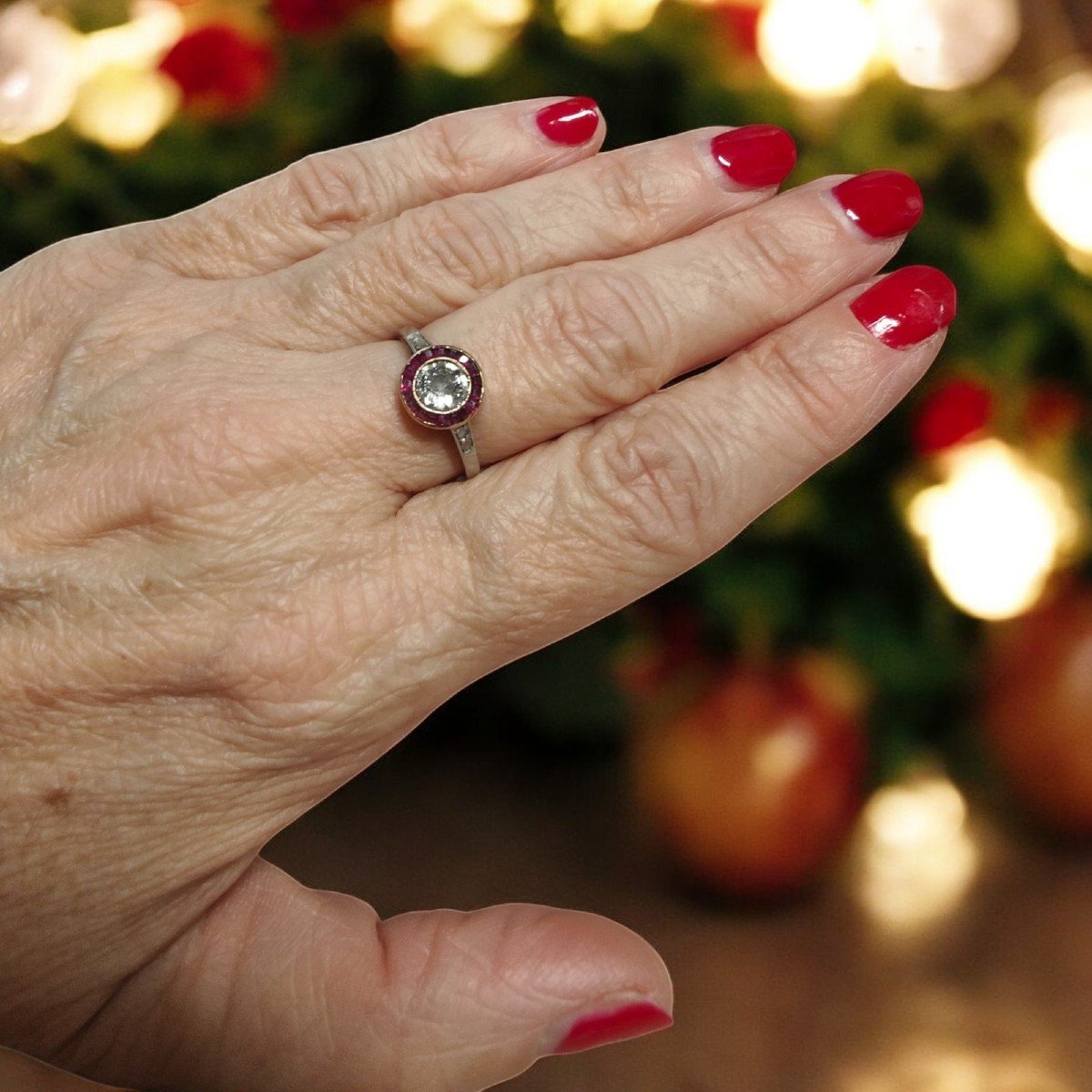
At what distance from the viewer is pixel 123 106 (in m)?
0.96

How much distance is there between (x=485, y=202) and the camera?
2.11 ft

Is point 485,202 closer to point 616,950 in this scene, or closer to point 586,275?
point 586,275

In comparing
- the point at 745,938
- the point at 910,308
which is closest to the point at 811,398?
the point at 910,308

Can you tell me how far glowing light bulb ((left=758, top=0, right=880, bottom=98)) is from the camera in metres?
0.93

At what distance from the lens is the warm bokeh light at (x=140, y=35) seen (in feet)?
3.21

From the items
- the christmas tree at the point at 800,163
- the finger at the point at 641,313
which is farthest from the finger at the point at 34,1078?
the christmas tree at the point at 800,163

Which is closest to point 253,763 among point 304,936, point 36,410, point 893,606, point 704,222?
point 304,936

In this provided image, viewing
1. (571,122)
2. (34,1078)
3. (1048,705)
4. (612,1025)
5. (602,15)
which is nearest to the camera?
(34,1078)

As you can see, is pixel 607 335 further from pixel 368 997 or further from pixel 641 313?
pixel 368 997

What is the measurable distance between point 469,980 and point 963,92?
77cm

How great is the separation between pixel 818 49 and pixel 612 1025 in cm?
72

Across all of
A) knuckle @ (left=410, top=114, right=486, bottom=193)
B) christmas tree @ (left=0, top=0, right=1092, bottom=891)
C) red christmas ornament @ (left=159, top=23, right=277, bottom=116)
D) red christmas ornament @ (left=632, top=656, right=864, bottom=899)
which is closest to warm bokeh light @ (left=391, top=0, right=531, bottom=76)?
christmas tree @ (left=0, top=0, right=1092, bottom=891)

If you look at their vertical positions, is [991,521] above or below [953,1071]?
above

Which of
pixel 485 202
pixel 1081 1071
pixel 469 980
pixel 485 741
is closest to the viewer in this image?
pixel 469 980
